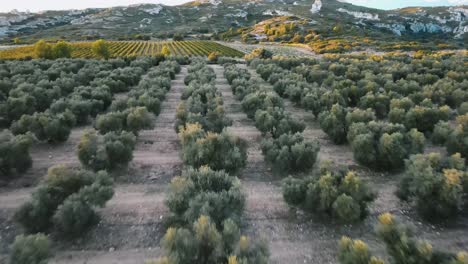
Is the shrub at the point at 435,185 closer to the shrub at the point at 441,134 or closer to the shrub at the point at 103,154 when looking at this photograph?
the shrub at the point at 441,134

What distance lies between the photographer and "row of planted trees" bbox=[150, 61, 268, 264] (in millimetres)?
7793

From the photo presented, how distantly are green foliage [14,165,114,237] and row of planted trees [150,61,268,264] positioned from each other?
254cm

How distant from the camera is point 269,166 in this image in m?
15.7

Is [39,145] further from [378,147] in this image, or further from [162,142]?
[378,147]

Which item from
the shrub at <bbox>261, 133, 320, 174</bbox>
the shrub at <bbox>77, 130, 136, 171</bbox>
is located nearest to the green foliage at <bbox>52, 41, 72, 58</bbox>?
the shrub at <bbox>77, 130, 136, 171</bbox>

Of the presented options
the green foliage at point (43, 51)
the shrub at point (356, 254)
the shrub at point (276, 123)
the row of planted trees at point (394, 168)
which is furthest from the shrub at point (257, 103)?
the green foliage at point (43, 51)

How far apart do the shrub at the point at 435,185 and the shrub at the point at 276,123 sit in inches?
288

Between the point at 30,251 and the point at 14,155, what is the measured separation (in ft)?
25.6

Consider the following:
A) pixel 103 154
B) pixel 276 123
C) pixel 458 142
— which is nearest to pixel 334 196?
pixel 276 123

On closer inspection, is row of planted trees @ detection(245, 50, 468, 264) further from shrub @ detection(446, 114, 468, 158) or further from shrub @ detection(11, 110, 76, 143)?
shrub @ detection(11, 110, 76, 143)

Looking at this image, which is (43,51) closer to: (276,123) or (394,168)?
(276,123)

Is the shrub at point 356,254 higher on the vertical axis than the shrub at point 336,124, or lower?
higher

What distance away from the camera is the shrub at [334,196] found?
10.6 m

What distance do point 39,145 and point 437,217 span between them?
19.6 metres
